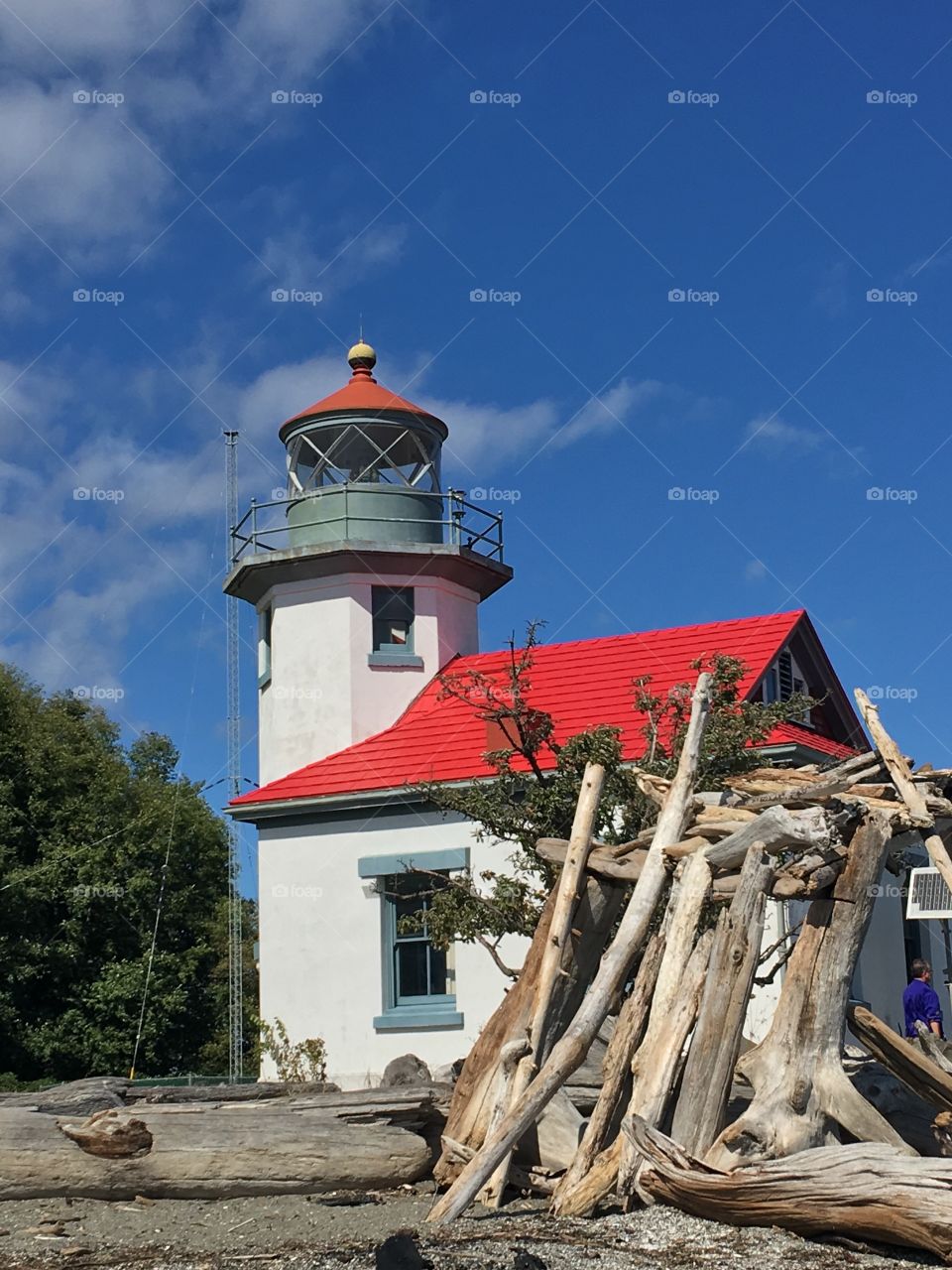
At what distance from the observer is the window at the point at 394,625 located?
2205cm

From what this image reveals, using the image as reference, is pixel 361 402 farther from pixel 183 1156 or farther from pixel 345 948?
pixel 183 1156

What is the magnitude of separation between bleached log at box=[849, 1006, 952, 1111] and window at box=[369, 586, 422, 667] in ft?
45.1

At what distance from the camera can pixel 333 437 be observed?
74.2 ft

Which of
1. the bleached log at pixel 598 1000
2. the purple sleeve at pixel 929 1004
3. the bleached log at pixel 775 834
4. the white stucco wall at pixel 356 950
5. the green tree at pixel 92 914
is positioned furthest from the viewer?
the green tree at pixel 92 914

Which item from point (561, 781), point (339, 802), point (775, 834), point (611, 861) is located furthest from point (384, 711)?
point (775, 834)

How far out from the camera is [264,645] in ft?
76.6

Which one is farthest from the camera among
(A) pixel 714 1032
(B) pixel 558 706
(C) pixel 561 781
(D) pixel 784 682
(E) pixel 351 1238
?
(B) pixel 558 706

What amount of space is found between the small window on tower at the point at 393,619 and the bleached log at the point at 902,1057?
45.7ft

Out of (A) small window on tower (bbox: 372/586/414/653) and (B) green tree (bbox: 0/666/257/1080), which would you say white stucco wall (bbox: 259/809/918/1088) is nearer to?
(A) small window on tower (bbox: 372/586/414/653)

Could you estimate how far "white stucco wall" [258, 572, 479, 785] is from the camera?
21.8m

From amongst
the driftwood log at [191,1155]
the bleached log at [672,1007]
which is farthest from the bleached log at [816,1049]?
the driftwood log at [191,1155]

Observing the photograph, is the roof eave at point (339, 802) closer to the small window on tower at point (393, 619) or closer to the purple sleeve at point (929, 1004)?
the small window on tower at point (393, 619)

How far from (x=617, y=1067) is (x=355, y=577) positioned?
541 inches

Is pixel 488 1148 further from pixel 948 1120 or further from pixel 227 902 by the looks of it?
pixel 227 902
